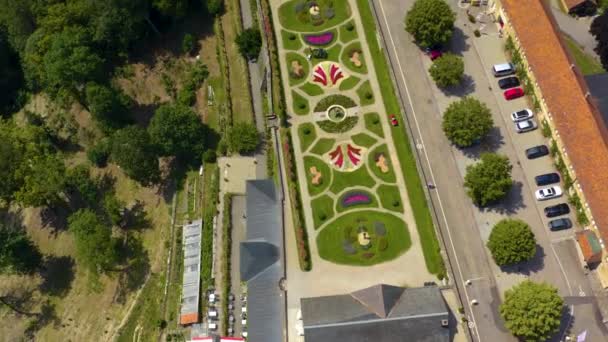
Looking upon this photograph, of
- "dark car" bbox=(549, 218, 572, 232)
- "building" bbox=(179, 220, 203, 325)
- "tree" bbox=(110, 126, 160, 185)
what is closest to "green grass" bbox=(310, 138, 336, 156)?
"building" bbox=(179, 220, 203, 325)

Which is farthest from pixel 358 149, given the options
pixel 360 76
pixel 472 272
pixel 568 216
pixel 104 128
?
pixel 104 128

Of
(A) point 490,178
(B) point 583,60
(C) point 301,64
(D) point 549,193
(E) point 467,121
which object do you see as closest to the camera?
(A) point 490,178

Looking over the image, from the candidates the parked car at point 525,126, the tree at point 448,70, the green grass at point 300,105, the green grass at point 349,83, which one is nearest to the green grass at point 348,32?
the green grass at point 349,83

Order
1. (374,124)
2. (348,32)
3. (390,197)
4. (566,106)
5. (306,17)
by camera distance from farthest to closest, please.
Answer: (306,17) → (348,32) → (374,124) → (390,197) → (566,106)

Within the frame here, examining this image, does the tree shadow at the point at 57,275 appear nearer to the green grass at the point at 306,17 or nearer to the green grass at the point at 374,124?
the green grass at the point at 374,124

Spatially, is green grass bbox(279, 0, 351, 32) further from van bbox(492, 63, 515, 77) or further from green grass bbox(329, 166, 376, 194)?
green grass bbox(329, 166, 376, 194)

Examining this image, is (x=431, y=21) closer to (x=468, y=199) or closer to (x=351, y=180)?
→ (x=351, y=180)

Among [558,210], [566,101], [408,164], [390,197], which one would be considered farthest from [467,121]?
[558,210]
